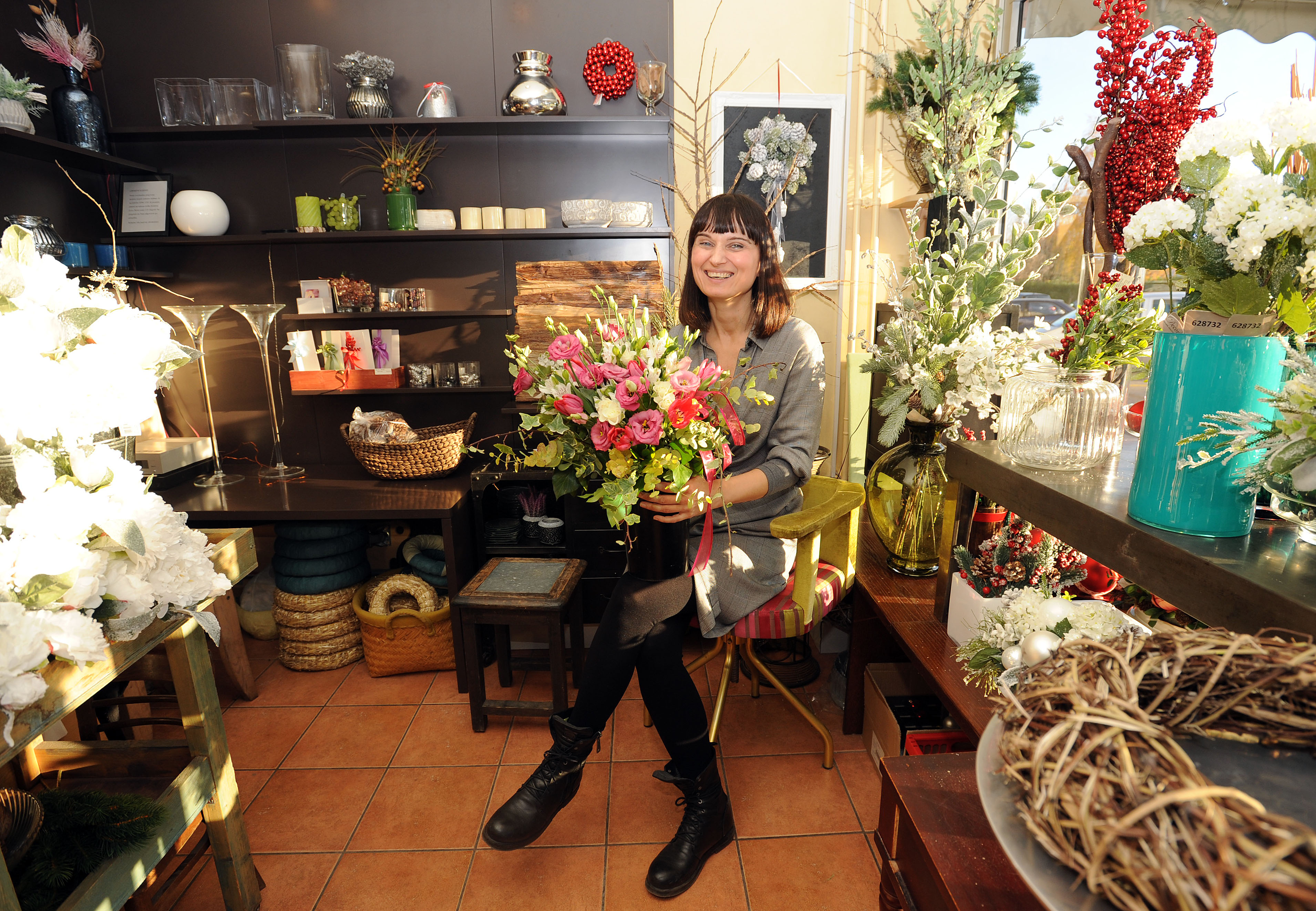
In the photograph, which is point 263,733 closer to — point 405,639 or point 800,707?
point 405,639

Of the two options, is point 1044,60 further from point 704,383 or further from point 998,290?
point 704,383

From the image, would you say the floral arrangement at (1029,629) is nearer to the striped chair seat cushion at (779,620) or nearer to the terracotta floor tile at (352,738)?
the striped chair seat cushion at (779,620)

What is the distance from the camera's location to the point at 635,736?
2357mm

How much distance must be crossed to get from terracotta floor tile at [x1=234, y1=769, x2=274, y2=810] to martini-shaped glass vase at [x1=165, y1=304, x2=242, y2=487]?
1.11m

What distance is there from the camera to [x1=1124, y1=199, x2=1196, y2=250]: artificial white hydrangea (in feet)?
2.92

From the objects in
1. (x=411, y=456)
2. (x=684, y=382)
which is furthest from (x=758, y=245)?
(x=411, y=456)

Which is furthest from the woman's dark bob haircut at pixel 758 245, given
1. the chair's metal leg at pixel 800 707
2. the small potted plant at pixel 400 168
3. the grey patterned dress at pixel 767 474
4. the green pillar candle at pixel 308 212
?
the green pillar candle at pixel 308 212

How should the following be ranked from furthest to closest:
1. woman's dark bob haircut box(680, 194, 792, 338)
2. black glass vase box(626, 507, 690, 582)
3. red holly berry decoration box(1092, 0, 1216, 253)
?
woman's dark bob haircut box(680, 194, 792, 338) → black glass vase box(626, 507, 690, 582) → red holly berry decoration box(1092, 0, 1216, 253)

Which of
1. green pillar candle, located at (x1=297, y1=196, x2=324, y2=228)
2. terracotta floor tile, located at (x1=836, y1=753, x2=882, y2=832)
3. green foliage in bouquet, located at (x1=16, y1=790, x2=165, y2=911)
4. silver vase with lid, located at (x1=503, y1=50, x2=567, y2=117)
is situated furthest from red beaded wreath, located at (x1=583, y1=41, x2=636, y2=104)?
green foliage in bouquet, located at (x1=16, y1=790, x2=165, y2=911)

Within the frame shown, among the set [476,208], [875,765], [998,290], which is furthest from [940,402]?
[476,208]

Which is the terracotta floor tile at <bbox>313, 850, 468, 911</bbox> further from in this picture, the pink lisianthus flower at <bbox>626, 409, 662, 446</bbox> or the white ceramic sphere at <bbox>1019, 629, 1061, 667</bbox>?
the white ceramic sphere at <bbox>1019, 629, 1061, 667</bbox>

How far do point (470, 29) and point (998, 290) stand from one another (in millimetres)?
2373

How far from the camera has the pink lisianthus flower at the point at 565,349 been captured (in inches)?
62.8

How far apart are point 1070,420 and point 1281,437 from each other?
1.66 feet
